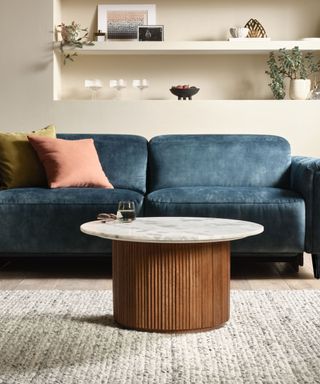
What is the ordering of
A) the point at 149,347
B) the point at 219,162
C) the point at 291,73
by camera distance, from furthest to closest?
the point at 291,73 < the point at 219,162 < the point at 149,347

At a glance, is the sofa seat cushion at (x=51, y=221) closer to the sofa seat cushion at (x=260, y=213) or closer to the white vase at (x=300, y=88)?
the sofa seat cushion at (x=260, y=213)

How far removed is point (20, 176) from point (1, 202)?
0.45 m

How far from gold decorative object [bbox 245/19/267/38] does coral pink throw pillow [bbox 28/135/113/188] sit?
2.03 meters

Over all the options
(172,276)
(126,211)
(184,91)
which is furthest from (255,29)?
(172,276)

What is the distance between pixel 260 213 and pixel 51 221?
3.79 feet

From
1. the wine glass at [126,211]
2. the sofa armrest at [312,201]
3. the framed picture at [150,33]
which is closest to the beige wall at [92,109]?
the framed picture at [150,33]

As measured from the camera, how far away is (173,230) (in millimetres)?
2844

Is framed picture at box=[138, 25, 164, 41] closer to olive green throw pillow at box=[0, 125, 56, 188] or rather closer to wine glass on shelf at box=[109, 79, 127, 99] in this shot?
wine glass on shelf at box=[109, 79, 127, 99]

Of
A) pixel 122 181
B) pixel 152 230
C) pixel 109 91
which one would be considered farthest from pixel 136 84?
pixel 152 230

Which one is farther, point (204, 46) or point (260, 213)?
point (204, 46)

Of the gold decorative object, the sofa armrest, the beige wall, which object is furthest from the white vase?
the sofa armrest

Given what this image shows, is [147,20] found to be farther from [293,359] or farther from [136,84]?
[293,359]

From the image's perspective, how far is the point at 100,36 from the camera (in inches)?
232

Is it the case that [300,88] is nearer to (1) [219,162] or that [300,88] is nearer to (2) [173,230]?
(1) [219,162]
